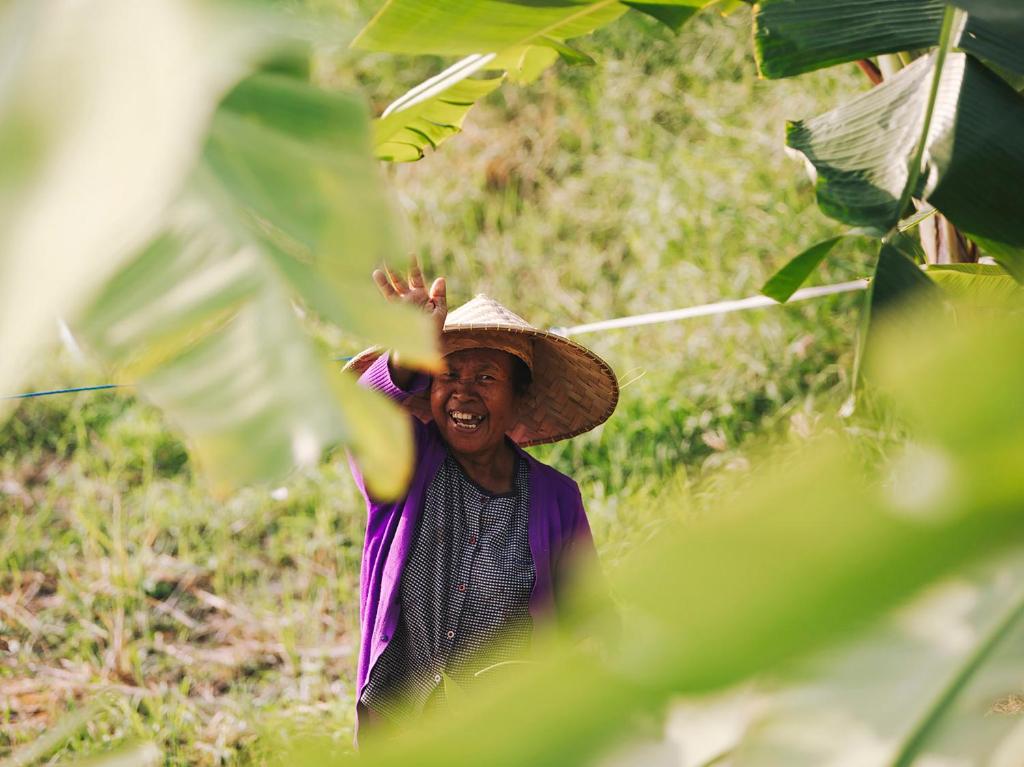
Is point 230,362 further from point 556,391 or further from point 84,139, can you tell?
point 556,391

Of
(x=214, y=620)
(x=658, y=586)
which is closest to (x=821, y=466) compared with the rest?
(x=658, y=586)

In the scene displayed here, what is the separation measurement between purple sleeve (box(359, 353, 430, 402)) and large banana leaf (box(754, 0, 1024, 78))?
2.62 ft

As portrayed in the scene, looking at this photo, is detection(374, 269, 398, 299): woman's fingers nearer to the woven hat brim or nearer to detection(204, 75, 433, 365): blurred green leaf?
the woven hat brim

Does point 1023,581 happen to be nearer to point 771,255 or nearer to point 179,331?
point 179,331

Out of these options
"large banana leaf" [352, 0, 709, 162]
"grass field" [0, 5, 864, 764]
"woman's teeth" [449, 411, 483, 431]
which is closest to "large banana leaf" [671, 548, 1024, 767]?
"large banana leaf" [352, 0, 709, 162]

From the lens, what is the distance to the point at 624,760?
298 millimetres

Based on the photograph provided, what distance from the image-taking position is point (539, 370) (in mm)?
1985

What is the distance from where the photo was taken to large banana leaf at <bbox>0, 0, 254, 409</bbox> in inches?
13.1

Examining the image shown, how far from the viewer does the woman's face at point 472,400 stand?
1783mm

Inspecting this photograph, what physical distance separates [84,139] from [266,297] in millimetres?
103

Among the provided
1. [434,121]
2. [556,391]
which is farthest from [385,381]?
[434,121]

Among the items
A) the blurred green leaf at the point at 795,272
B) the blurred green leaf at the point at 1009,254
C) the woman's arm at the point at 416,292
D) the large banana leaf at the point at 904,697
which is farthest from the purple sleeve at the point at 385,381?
the large banana leaf at the point at 904,697

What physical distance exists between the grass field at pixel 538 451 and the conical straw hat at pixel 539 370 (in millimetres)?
510

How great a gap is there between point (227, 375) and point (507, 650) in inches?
54.3
